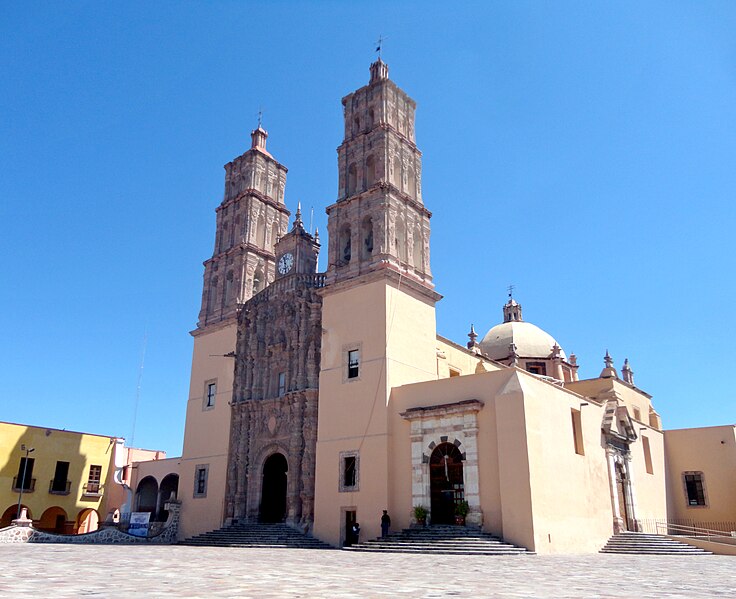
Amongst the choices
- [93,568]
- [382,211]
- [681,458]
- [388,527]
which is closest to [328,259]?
[382,211]

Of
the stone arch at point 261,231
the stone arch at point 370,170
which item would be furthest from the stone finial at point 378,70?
the stone arch at point 261,231

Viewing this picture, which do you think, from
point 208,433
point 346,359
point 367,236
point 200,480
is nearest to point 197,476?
point 200,480

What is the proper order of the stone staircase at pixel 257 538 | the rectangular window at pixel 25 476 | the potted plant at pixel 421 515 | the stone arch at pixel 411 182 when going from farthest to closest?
1. the rectangular window at pixel 25 476
2. the stone arch at pixel 411 182
3. the stone staircase at pixel 257 538
4. the potted plant at pixel 421 515

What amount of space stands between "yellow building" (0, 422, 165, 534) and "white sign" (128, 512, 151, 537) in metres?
5.47

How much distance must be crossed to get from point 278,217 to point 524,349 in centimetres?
1866

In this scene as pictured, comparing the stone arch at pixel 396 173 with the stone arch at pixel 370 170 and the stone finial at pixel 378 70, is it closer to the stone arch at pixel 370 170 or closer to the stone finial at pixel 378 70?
the stone arch at pixel 370 170

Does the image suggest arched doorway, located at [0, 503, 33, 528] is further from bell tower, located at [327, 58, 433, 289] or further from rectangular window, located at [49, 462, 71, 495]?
bell tower, located at [327, 58, 433, 289]

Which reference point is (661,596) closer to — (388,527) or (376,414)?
(388,527)

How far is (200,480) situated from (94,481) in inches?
466

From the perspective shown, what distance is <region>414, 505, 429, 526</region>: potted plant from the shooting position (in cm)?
2184

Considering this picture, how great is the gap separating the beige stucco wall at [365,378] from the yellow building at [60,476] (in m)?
16.6

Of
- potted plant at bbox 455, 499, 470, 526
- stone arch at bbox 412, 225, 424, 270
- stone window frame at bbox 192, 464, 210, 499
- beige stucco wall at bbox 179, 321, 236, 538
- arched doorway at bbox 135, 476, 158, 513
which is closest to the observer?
potted plant at bbox 455, 499, 470, 526

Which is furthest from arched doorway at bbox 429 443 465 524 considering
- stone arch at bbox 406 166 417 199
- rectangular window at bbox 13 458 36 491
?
rectangular window at bbox 13 458 36 491

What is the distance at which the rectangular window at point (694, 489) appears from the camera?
105ft
